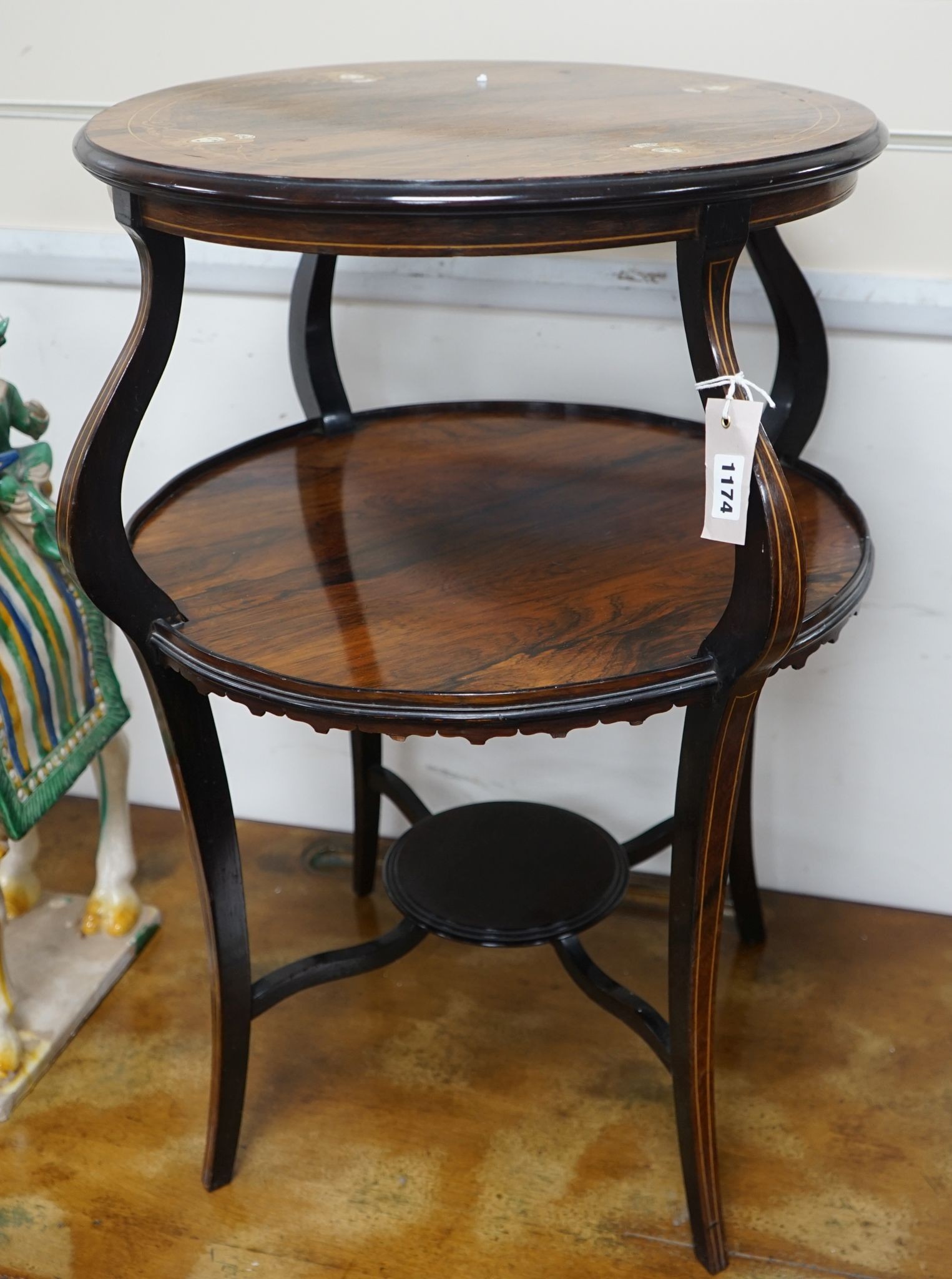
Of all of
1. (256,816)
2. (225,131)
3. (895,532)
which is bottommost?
(256,816)

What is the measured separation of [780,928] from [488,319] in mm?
895

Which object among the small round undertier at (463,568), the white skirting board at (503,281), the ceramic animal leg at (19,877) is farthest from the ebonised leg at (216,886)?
the white skirting board at (503,281)

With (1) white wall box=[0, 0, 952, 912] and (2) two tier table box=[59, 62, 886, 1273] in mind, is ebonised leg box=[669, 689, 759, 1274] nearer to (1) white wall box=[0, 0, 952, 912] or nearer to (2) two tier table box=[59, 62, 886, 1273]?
(2) two tier table box=[59, 62, 886, 1273]

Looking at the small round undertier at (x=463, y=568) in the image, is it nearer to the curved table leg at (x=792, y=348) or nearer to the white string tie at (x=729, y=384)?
the curved table leg at (x=792, y=348)

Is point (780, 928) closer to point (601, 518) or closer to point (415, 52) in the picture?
point (601, 518)

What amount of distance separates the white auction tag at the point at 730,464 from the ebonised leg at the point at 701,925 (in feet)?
0.50

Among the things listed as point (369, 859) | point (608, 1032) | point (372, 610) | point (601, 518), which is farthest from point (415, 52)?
point (608, 1032)

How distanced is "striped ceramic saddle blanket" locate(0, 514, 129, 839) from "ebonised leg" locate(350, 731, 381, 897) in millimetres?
329

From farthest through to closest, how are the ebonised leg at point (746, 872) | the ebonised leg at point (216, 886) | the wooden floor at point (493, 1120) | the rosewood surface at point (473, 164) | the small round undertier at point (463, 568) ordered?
1. the ebonised leg at point (746, 872)
2. the wooden floor at point (493, 1120)
3. the ebonised leg at point (216, 886)
4. the small round undertier at point (463, 568)
5. the rosewood surface at point (473, 164)

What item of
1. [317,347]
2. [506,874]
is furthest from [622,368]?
[506,874]

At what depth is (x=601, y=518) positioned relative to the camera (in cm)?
126

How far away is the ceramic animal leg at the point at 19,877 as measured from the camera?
68.4 inches

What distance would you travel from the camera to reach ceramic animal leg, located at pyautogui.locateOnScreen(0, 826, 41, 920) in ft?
5.70

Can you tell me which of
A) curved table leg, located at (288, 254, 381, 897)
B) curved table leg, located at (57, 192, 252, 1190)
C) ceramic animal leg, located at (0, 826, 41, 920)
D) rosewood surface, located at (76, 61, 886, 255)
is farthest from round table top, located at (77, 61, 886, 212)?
ceramic animal leg, located at (0, 826, 41, 920)
